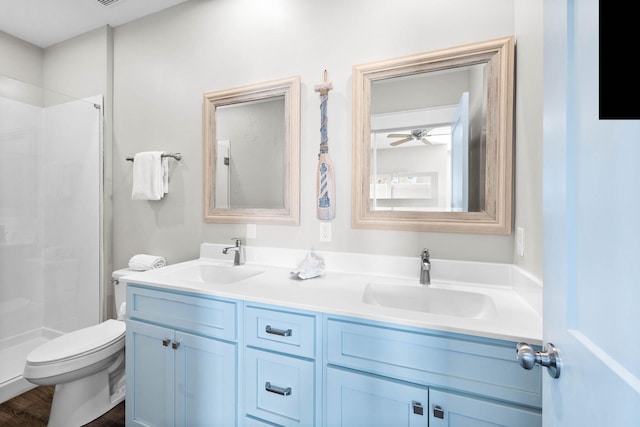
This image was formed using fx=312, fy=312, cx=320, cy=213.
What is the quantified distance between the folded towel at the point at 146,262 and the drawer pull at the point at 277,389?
1280 millimetres

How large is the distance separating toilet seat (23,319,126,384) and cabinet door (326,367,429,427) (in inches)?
51.6

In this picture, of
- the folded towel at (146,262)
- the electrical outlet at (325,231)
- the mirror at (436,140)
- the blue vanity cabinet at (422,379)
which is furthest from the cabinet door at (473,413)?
the folded towel at (146,262)

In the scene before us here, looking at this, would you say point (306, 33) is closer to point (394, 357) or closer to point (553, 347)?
point (394, 357)

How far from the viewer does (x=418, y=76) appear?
5.07 feet

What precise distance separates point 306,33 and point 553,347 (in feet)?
5.96

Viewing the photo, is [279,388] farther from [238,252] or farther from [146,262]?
[146,262]

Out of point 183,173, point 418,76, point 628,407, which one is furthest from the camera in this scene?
point 183,173

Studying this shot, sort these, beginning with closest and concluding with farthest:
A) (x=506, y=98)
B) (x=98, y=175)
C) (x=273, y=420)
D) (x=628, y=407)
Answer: (x=628, y=407) → (x=273, y=420) → (x=506, y=98) → (x=98, y=175)

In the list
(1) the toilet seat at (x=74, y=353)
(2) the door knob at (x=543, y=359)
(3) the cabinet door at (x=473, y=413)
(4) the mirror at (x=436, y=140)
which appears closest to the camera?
(2) the door knob at (x=543, y=359)

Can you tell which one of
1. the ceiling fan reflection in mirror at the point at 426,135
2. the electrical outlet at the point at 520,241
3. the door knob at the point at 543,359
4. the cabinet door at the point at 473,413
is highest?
the ceiling fan reflection in mirror at the point at 426,135

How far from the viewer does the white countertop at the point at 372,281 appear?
39.1 inches

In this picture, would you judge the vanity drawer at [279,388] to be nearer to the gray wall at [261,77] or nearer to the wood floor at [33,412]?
the gray wall at [261,77]

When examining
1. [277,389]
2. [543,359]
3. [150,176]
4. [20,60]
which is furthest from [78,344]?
[20,60]

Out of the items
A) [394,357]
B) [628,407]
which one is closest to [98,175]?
[394,357]
